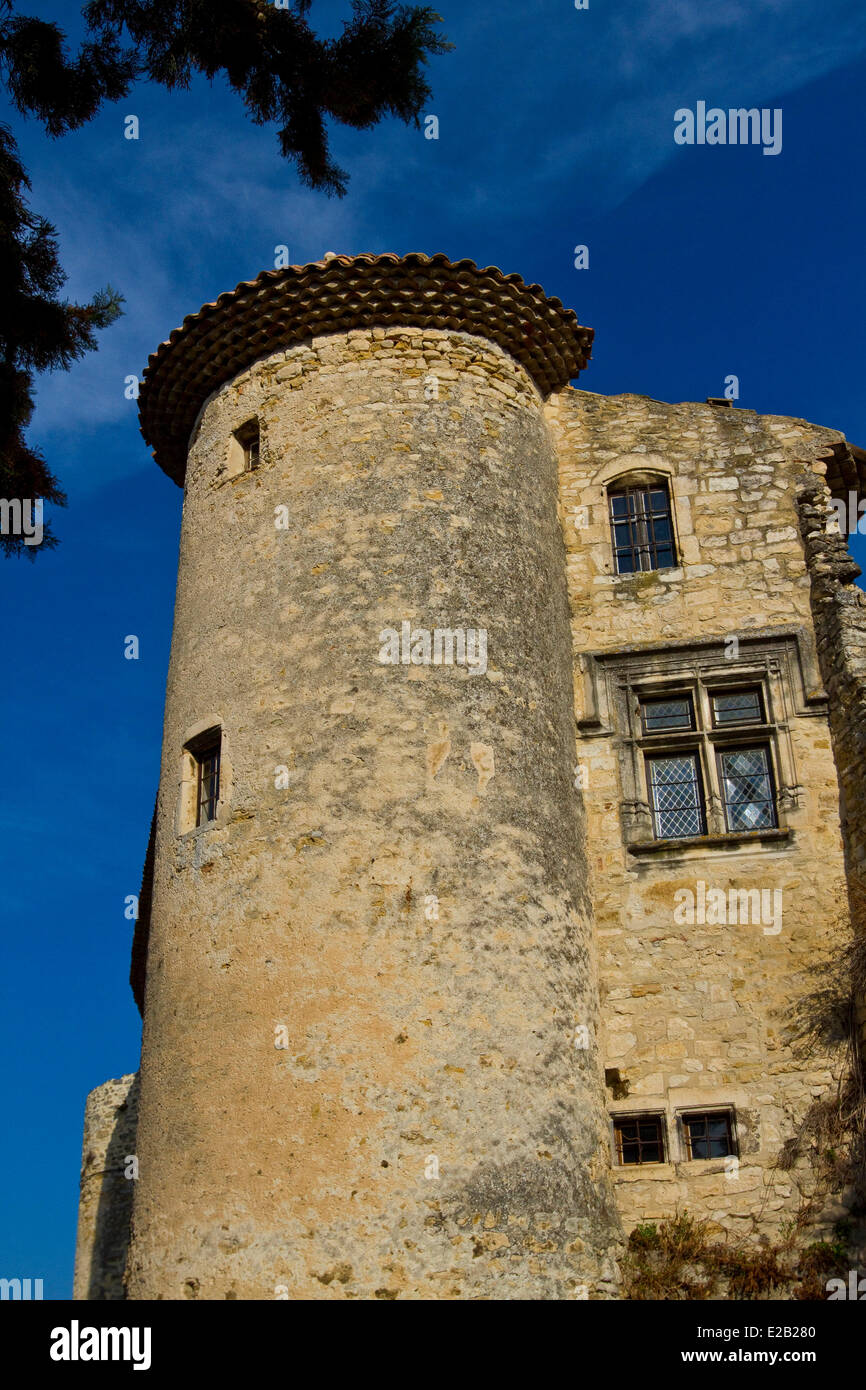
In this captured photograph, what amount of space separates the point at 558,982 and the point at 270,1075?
2.12 meters

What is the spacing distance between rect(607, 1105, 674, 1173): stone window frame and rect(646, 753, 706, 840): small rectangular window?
2.12 metres

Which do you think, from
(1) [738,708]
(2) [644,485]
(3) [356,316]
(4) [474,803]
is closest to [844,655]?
(1) [738,708]

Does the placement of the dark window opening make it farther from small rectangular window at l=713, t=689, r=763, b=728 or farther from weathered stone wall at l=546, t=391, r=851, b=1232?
small rectangular window at l=713, t=689, r=763, b=728

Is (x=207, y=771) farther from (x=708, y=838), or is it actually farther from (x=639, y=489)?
(x=639, y=489)

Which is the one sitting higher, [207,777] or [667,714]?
[667,714]

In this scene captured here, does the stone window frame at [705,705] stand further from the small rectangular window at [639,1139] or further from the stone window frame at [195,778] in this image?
the stone window frame at [195,778]

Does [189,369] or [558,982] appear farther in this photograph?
[189,369]

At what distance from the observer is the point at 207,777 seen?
1095 cm

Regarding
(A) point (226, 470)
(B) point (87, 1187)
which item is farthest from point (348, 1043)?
(B) point (87, 1187)

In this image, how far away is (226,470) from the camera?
12.1 metres

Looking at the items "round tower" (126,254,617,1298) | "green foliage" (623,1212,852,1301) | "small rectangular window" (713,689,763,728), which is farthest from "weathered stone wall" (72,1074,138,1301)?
"small rectangular window" (713,689,763,728)

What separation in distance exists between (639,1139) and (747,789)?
9.50 feet
